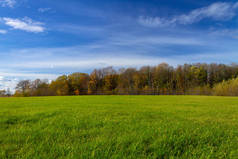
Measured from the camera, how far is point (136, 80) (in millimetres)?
63625

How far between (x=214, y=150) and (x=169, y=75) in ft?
214

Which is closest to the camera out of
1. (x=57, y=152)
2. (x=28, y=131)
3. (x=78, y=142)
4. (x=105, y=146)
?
(x=57, y=152)

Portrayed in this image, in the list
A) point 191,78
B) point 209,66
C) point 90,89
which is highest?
point 209,66

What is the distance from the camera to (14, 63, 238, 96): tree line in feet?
197

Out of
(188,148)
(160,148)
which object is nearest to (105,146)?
(160,148)

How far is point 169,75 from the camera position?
209ft

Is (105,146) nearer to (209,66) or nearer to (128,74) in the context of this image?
(128,74)

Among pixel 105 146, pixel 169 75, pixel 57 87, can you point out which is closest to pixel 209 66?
pixel 169 75

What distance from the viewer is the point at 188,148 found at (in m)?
2.45

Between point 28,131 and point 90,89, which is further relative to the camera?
point 90,89

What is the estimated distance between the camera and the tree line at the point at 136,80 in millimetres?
60094

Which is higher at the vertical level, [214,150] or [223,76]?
[223,76]

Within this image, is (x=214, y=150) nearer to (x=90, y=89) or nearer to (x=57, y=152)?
(x=57, y=152)

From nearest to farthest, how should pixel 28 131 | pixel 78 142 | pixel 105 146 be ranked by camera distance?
1. pixel 105 146
2. pixel 78 142
3. pixel 28 131
